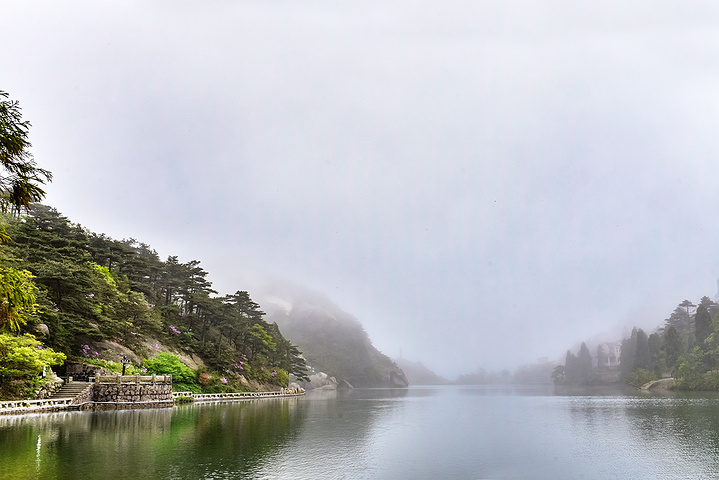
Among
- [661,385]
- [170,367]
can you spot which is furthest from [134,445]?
[661,385]

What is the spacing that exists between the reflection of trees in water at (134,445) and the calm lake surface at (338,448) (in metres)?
0.06

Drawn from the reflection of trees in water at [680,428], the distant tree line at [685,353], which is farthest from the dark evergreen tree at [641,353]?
the reflection of trees in water at [680,428]

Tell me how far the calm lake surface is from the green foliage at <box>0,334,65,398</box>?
15.8 ft

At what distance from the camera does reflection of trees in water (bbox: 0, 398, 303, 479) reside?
72.4ft

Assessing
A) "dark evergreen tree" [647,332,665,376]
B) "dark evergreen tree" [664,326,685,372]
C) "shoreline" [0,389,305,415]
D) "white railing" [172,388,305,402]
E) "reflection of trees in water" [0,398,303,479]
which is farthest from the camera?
"dark evergreen tree" [647,332,665,376]

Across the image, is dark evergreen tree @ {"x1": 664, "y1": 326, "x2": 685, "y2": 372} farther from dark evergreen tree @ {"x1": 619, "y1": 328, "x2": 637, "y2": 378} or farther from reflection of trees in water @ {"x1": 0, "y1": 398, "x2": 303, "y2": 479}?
reflection of trees in water @ {"x1": 0, "y1": 398, "x2": 303, "y2": 479}

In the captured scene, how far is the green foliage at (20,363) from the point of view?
42.1 metres

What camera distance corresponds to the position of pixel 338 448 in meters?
32.2

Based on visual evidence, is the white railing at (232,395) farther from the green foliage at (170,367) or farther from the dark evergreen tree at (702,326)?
the dark evergreen tree at (702,326)

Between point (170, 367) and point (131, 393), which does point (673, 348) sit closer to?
point (170, 367)

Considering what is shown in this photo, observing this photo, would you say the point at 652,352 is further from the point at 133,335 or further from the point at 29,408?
the point at 29,408

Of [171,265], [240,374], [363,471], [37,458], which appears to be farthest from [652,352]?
[37,458]

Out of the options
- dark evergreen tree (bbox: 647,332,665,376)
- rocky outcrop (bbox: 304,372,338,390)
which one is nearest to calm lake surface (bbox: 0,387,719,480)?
dark evergreen tree (bbox: 647,332,665,376)

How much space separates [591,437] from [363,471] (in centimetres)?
2370
